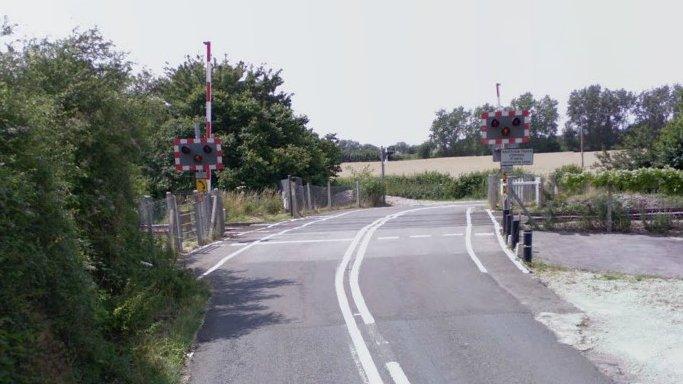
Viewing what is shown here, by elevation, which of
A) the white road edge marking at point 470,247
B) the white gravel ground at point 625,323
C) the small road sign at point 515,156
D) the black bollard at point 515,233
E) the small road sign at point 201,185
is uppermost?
the small road sign at point 515,156

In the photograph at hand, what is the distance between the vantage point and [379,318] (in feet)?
32.5

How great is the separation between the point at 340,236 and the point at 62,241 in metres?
14.2

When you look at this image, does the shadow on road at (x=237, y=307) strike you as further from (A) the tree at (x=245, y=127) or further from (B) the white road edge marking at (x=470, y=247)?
(A) the tree at (x=245, y=127)

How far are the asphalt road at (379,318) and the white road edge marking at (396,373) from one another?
20 mm

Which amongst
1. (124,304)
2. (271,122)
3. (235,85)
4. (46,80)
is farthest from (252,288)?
(235,85)

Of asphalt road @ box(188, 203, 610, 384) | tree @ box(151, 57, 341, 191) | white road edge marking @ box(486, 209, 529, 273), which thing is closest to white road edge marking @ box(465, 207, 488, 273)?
asphalt road @ box(188, 203, 610, 384)

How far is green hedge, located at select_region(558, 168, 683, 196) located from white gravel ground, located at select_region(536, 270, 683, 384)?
7.79 m

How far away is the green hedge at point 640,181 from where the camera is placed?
2008 centimetres

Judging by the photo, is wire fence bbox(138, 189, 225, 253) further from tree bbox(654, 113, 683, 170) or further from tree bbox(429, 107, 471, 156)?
tree bbox(429, 107, 471, 156)

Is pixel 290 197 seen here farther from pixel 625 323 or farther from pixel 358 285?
pixel 625 323

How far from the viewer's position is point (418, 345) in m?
8.39

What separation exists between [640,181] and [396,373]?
15847mm

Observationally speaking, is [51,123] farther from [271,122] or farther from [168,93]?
[168,93]

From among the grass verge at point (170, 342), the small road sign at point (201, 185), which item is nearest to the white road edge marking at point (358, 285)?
the grass verge at point (170, 342)
